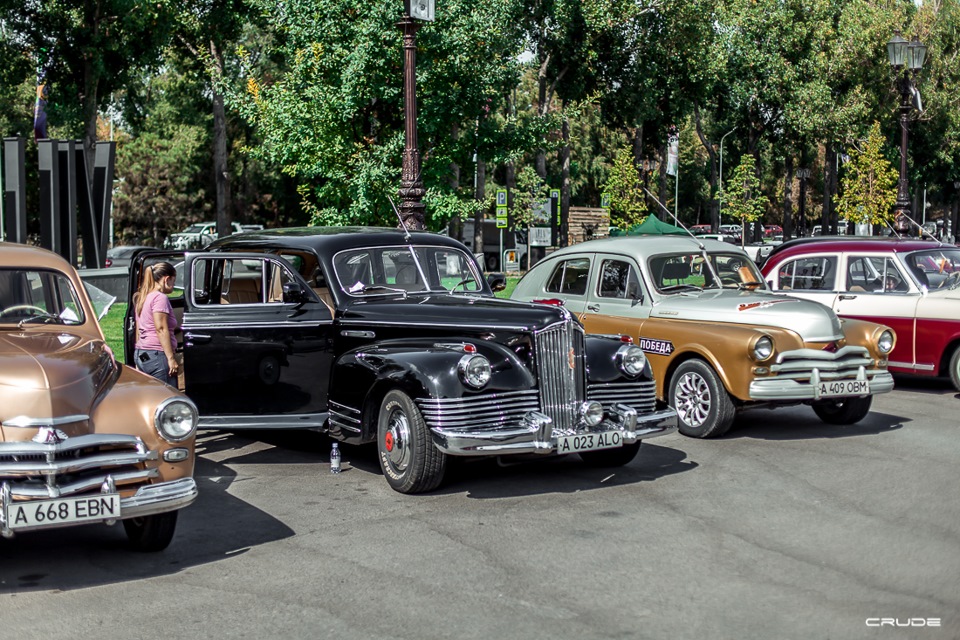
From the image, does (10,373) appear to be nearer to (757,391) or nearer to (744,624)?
(744,624)

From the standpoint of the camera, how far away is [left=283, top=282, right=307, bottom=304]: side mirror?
955 cm

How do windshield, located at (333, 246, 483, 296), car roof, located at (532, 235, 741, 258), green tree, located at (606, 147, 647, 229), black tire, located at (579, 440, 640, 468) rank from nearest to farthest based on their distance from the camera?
black tire, located at (579, 440, 640, 468)
windshield, located at (333, 246, 483, 296)
car roof, located at (532, 235, 741, 258)
green tree, located at (606, 147, 647, 229)

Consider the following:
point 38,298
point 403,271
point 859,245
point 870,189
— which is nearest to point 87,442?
point 38,298

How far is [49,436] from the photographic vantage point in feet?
19.7

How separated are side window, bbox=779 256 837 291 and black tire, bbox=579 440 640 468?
18.9 feet

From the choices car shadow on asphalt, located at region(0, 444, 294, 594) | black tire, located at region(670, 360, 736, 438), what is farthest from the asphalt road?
black tire, located at region(670, 360, 736, 438)

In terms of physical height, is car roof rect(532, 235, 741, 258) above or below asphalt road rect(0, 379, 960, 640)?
above

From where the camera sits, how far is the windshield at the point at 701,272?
38.2 ft

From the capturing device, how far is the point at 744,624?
5305 mm

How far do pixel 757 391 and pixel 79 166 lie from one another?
20.3m

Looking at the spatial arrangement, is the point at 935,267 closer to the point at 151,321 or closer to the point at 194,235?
the point at 151,321

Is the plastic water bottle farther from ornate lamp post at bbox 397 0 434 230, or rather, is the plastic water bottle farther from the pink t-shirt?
ornate lamp post at bbox 397 0 434 230

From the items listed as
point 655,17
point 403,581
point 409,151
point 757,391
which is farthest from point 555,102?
point 403,581

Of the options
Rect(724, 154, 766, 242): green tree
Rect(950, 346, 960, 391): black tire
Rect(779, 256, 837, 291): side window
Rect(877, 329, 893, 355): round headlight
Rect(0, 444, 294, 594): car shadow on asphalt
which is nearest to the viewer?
Rect(0, 444, 294, 594): car shadow on asphalt
